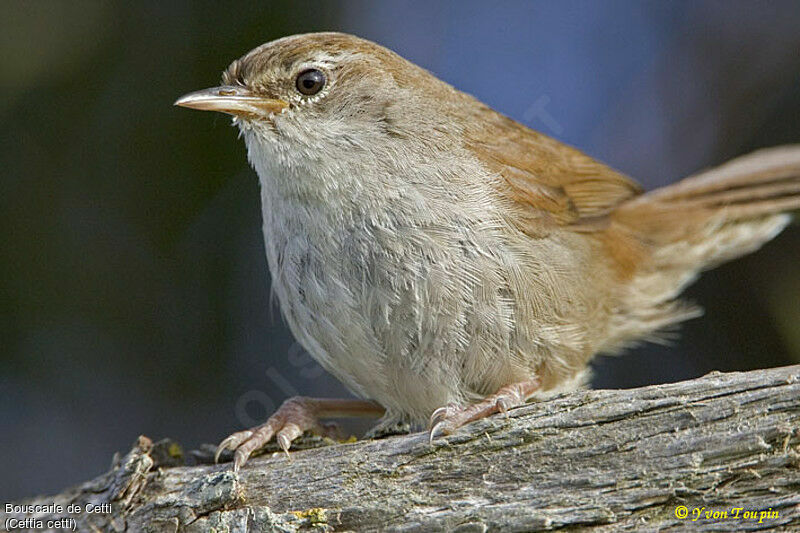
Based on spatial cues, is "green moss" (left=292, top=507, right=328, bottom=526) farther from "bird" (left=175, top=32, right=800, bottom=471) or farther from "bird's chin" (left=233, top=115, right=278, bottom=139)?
"bird's chin" (left=233, top=115, right=278, bottom=139)

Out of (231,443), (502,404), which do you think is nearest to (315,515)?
(231,443)

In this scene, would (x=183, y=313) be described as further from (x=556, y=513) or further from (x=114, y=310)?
(x=556, y=513)

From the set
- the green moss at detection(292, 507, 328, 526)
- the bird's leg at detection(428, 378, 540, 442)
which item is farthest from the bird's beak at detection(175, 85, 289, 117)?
the green moss at detection(292, 507, 328, 526)

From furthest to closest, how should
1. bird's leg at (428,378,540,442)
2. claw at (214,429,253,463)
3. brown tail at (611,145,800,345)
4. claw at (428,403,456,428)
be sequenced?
1. brown tail at (611,145,800,345)
2. claw at (214,429,253,463)
3. claw at (428,403,456,428)
4. bird's leg at (428,378,540,442)

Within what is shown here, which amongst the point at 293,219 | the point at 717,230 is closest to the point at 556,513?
the point at 293,219

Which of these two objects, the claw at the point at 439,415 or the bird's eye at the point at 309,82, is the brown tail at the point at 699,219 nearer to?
the claw at the point at 439,415

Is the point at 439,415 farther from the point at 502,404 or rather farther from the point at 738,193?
the point at 738,193

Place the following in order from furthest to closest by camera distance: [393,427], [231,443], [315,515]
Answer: [393,427] < [231,443] < [315,515]
